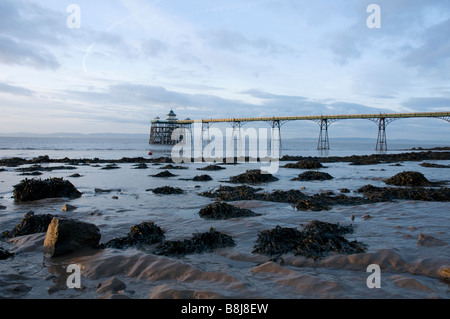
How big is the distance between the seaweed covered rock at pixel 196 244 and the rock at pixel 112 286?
1161mm

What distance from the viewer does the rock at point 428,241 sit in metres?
4.84

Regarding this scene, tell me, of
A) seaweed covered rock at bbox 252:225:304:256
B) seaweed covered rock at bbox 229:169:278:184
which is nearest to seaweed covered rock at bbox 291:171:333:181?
seaweed covered rock at bbox 229:169:278:184

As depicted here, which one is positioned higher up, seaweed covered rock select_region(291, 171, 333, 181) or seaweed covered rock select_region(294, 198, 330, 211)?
seaweed covered rock select_region(291, 171, 333, 181)

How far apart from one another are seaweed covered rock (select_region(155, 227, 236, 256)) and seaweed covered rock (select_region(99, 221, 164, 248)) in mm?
322

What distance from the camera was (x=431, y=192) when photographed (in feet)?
30.8

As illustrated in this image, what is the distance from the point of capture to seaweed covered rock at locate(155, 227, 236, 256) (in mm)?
4895

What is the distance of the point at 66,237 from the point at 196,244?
2.12 m

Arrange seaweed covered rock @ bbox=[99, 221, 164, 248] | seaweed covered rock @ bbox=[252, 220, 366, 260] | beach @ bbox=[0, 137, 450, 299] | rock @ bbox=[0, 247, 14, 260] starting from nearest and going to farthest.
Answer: beach @ bbox=[0, 137, 450, 299] → rock @ bbox=[0, 247, 14, 260] → seaweed covered rock @ bbox=[252, 220, 366, 260] → seaweed covered rock @ bbox=[99, 221, 164, 248]

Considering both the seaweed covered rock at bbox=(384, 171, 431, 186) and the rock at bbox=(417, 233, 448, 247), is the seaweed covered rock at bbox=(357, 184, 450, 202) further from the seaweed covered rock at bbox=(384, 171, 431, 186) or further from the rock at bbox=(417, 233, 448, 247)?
the rock at bbox=(417, 233, 448, 247)

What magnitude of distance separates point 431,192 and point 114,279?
9.85 meters

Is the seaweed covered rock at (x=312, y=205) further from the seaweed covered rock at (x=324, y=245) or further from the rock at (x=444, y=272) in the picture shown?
the rock at (x=444, y=272)

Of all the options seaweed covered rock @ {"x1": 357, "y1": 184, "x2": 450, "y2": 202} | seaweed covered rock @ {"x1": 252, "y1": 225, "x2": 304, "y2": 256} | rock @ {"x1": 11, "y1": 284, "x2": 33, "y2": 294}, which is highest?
seaweed covered rock @ {"x1": 357, "y1": 184, "x2": 450, "y2": 202}

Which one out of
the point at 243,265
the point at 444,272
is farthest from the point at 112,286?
the point at 444,272

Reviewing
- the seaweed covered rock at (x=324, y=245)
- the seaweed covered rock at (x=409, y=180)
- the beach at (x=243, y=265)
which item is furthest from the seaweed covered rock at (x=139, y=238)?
the seaweed covered rock at (x=409, y=180)
